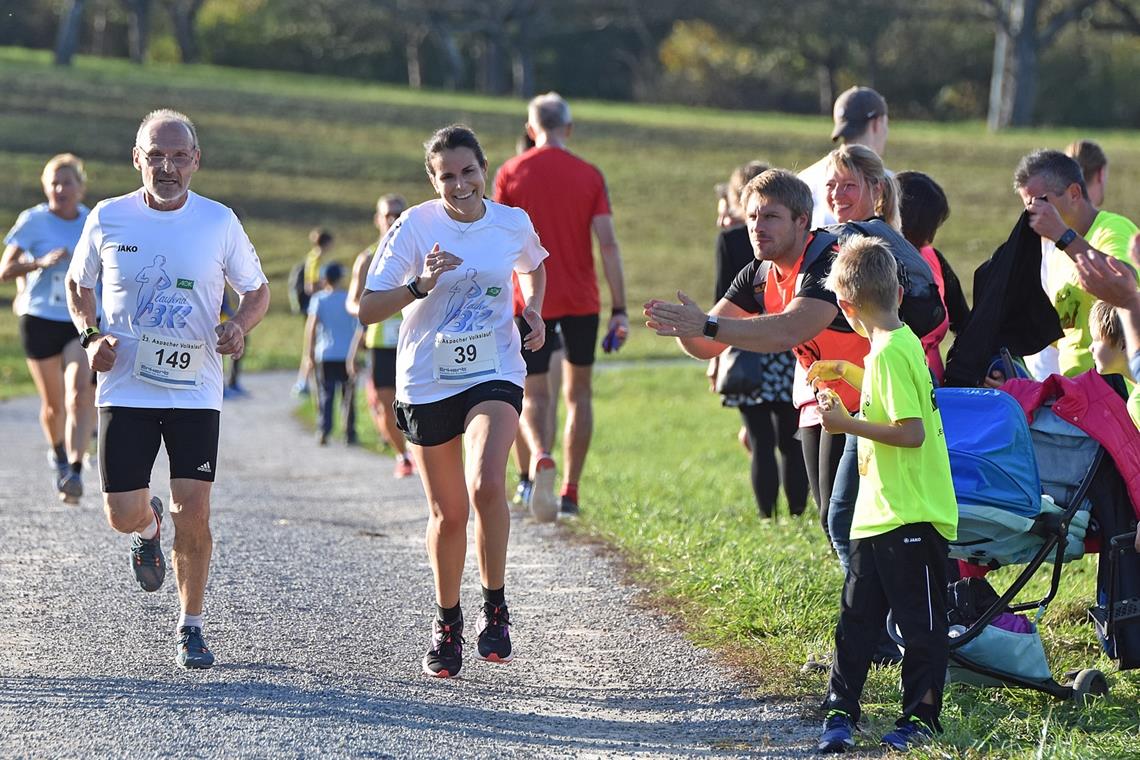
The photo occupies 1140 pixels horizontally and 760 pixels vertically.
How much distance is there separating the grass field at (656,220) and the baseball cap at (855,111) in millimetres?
1857

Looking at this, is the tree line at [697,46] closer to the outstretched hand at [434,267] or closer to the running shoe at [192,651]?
the outstretched hand at [434,267]

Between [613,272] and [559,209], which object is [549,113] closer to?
[559,209]

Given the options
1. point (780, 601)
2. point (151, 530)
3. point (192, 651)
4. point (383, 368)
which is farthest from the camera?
point (383, 368)

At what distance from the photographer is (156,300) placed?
6.42 m

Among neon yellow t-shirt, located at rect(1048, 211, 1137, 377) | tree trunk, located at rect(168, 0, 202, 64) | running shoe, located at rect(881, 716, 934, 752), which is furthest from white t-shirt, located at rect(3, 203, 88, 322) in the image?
tree trunk, located at rect(168, 0, 202, 64)

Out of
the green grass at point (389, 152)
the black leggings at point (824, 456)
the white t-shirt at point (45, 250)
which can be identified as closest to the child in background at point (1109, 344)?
the black leggings at point (824, 456)

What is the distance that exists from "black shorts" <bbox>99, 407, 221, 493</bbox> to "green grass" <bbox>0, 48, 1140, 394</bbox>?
23001 millimetres

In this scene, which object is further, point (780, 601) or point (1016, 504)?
point (780, 601)

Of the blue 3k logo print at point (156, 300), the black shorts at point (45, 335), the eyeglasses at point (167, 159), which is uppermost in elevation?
the eyeglasses at point (167, 159)

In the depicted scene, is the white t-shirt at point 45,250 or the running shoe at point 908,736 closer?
the running shoe at point 908,736

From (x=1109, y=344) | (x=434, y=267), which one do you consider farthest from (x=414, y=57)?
(x=1109, y=344)

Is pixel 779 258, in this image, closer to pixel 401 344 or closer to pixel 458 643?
pixel 401 344

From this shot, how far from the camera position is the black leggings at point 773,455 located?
9.44m

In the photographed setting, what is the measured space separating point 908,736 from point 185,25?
7489 cm
